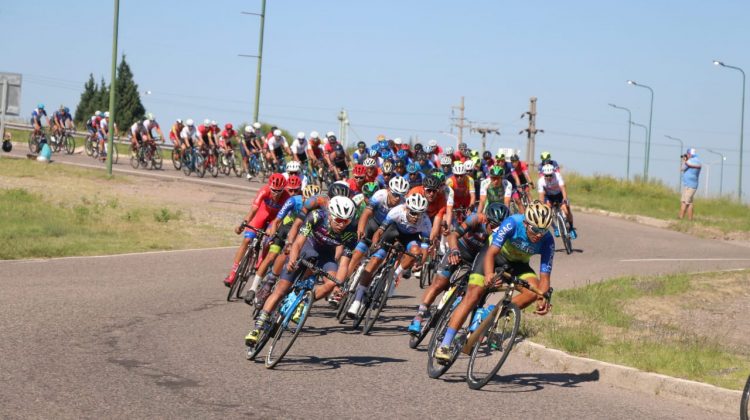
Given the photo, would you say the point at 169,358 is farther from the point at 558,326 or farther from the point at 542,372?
the point at 558,326

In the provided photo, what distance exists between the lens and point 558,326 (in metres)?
14.4

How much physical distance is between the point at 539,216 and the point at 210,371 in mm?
3440

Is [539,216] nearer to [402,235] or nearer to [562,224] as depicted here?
[402,235]

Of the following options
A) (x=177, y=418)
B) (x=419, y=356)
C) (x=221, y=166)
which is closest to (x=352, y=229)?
(x=419, y=356)

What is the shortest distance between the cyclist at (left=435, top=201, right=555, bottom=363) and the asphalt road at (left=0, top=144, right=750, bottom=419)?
658 millimetres

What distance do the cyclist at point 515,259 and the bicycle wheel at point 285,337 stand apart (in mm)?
1354

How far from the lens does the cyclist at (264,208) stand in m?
15.7

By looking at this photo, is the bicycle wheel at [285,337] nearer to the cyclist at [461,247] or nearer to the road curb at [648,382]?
the cyclist at [461,247]

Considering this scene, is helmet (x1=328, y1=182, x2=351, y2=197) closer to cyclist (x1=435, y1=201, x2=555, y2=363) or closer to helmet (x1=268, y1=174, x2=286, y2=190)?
cyclist (x1=435, y1=201, x2=555, y2=363)

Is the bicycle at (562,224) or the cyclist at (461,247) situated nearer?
the cyclist at (461,247)

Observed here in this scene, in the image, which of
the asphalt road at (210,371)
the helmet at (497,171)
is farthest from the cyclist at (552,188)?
the asphalt road at (210,371)

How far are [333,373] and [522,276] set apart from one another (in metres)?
2.19

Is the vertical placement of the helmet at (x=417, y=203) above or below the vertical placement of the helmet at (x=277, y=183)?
below

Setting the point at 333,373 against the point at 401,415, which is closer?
the point at 401,415
